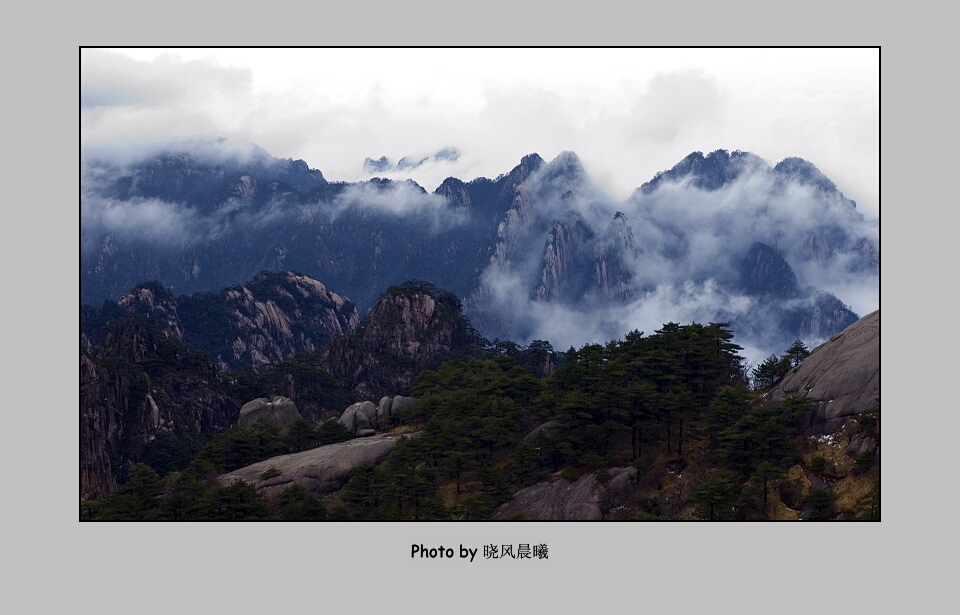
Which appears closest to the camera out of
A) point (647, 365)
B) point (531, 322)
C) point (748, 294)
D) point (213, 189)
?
point (647, 365)

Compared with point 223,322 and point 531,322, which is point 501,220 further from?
point 223,322

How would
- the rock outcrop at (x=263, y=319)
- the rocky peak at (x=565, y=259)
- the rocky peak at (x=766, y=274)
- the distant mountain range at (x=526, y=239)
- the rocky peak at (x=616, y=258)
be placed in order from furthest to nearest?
the rock outcrop at (x=263, y=319)
the rocky peak at (x=565, y=259)
the rocky peak at (x=616, y=258)
the rocky peak at (x=766, y=274)
the distant mountain range at (x=526, y=239)

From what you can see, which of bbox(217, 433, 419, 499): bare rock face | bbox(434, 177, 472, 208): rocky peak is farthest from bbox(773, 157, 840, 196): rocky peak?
bbox(434, 177, 472, 208): rocky peak

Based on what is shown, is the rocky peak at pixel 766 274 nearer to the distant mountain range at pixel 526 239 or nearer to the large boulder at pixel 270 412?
the distant mountain range at pixel 526 239

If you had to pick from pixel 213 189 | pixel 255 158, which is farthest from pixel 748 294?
pixel 213 189

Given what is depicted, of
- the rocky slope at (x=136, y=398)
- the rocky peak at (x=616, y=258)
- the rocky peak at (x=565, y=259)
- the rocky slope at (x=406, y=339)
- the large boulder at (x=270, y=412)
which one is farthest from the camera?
the rocky peak at (x=565, y=259)

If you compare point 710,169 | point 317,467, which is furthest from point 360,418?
point 710,169

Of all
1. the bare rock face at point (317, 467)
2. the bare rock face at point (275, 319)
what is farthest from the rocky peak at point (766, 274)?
the bare rock face at point (317, 467)
